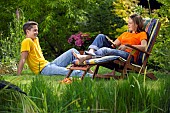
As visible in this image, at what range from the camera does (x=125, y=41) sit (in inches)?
292

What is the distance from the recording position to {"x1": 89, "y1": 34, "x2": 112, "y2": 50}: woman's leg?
738cm

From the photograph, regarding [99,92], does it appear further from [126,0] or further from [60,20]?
[60,20]

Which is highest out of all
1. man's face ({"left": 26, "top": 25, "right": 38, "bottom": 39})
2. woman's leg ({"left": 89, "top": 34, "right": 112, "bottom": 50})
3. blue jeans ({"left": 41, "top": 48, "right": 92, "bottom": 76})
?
man's face ({"left": 26, "top": 25, "right": 38, "bottom": 39})

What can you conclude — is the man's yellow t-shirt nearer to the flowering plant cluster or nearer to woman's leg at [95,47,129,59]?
woman's leg at [95,47,129,59]

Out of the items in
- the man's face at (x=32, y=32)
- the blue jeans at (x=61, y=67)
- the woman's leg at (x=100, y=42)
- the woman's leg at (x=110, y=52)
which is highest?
the man's face at (x=32, y=32)

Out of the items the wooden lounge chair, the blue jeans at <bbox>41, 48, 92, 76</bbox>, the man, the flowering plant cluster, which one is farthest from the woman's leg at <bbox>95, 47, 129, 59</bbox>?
the flowering plant cluster

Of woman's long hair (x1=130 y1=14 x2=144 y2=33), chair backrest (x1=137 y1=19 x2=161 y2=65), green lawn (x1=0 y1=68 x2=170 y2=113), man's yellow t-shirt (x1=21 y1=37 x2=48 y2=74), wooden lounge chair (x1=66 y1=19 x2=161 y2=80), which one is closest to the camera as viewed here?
green lawn (x1=0 y1=68 x2=170 y2=113)

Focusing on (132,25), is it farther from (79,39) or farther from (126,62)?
(79,39)

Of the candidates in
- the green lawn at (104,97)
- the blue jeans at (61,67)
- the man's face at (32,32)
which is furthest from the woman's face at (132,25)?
the green lawn at (104,97)

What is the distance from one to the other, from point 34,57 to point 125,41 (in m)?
1.65

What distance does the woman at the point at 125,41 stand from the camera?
6836 mm

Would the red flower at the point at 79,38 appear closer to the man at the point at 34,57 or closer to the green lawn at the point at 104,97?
the man at the point at 34,57

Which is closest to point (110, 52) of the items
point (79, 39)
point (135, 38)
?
point (135, 38)

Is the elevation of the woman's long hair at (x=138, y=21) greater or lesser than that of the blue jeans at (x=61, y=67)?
greater
